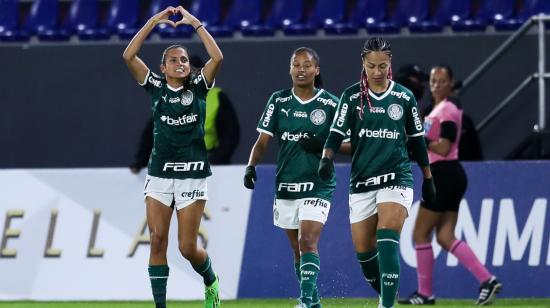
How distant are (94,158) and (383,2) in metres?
4.00

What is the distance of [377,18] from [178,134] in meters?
6.11

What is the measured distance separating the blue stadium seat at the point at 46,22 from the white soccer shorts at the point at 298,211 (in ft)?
24.2

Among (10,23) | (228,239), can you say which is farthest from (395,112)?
(10,23)

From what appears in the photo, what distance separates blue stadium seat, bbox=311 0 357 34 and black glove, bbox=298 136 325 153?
19.2 feet

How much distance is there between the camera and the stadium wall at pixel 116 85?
586 inches

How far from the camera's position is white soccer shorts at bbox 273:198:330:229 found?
31.5 ft

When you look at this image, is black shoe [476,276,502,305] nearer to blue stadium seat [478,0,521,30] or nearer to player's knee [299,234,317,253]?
player's knee [299,234,317,253]

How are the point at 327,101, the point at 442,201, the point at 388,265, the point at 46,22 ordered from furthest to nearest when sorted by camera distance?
1. the point at 46,22
2. the point at 442,201
3. the point at 327,101
4. the point at 388,265

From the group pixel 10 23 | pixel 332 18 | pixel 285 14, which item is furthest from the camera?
pixel 10 23

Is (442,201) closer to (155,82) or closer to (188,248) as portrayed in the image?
(188,248)

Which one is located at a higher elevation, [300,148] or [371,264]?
[300,148]

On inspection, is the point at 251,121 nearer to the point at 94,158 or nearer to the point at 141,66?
the point at 94,158

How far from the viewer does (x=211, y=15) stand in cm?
1612

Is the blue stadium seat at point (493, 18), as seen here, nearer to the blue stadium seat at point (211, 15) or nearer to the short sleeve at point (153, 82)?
the blue stadium seat at point (211, 15)
